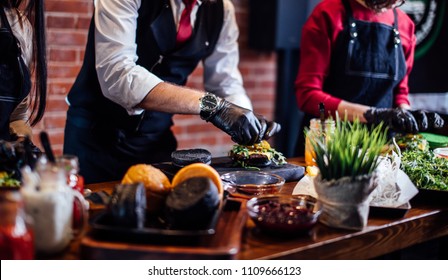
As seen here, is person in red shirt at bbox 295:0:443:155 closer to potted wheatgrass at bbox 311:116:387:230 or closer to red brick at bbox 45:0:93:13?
potted wheatgrass at bbox 311:116:387:230

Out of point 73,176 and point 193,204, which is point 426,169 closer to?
point 193,204

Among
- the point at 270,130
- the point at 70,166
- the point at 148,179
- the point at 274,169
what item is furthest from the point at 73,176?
the point at 270,130

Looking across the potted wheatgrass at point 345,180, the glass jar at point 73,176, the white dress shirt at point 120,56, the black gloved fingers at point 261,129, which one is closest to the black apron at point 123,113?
the white dress shirt at point 120,56

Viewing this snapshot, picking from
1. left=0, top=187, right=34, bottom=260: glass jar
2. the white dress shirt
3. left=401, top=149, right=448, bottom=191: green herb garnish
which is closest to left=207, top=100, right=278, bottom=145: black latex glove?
the white dress shirt

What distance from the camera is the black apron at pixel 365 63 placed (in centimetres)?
→ 316

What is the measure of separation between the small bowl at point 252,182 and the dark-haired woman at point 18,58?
86 cm

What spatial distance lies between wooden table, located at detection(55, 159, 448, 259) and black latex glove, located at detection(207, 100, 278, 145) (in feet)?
1.99

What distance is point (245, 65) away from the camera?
15.4 ft

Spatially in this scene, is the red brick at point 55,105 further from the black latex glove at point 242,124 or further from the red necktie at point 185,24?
the black latex glove at point 242,124

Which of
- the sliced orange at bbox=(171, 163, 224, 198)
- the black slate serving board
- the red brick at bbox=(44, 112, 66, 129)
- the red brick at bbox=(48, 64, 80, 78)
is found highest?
the sliced orange at bbox=(171, 163, 224, 198)

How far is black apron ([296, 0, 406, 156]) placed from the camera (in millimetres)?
3160

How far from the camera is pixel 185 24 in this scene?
9.45 feet
